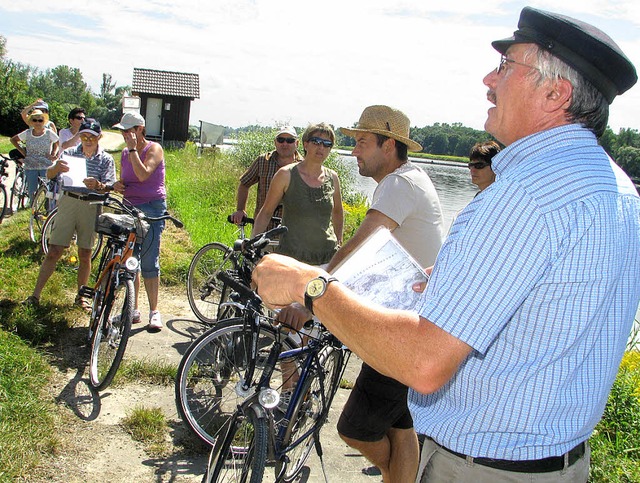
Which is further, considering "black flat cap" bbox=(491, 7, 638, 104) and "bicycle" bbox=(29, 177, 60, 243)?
"bicycle" bbox=(29, 177, 60, 243)

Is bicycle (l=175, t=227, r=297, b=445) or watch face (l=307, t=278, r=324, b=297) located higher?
watch face (l=307, t=278, r=324, b=297)

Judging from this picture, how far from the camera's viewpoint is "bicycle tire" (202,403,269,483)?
306 cm

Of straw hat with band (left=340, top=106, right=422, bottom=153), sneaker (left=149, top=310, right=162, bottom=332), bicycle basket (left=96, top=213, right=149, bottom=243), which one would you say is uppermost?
straw hat with band (left=340, top=106, right=422, bottom=153)

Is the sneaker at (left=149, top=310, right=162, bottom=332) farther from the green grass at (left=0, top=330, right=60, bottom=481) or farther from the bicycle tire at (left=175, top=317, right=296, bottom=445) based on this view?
the bicycle tire at (left=175, top=317, right=296, bottom=445)

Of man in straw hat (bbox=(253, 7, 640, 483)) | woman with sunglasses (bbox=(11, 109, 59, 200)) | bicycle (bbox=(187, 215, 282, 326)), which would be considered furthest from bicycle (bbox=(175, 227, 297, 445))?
woman with sunglasses (bbox=(11, 109, 59, 200))

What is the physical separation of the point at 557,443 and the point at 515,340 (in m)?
0.34

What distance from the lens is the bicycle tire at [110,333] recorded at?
499 centimetres

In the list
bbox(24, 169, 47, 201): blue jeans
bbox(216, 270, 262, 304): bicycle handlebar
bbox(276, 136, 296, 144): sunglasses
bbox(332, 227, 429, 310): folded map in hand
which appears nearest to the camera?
bbox(332, 227, 429, 310): folded map in hand

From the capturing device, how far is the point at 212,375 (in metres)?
4.45

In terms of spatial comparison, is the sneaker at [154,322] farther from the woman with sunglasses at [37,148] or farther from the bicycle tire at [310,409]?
the woman with sunglasses at [37,148]

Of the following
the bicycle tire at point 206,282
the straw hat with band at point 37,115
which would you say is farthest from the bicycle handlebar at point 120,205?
the straw hat with band at point 37,115

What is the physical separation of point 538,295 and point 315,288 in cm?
59

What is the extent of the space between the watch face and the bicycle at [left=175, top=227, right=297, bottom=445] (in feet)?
7.15

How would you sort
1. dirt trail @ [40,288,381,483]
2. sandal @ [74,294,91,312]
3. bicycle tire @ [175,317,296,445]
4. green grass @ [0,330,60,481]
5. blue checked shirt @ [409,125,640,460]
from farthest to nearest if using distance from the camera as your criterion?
1. sandal @ [74,294,91,312]
2. bicycle tire @ [175,317,296,445]
3. dirt trail @ [40,288,381,483]
4. green grass @ [0,330,60,481]
5. blue checked shirt @ [409,125,640,460]
